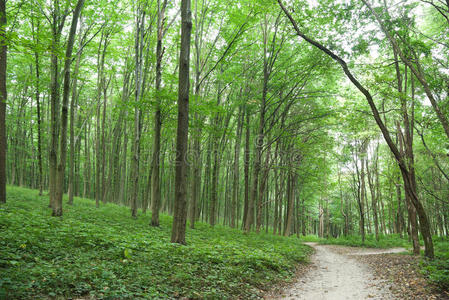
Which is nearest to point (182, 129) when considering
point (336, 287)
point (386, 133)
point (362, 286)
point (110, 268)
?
point (110, 268)

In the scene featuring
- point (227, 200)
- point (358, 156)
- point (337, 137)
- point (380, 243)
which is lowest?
point (380, 243)

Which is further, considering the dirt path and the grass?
the dirt path

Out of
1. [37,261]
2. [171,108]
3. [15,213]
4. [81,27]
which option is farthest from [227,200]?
[37,261]

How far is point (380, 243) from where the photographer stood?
1920cm

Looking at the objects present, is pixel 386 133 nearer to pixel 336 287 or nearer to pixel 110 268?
pixel 336 287

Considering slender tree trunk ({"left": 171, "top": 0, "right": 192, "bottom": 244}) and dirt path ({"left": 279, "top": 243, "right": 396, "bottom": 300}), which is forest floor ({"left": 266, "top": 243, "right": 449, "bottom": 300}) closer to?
dirt path ({"left": 279, "top": 243, "right": 396, "bottom": 300})

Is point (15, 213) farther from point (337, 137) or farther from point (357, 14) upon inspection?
point (337, 137)

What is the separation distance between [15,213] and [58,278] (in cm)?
459

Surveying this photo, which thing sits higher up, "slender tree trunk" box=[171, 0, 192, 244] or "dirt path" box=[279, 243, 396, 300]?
"slender tree trunk" box=[171, 0, 192, 244]

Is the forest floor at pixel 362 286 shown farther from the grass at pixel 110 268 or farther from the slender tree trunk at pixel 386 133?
the slender tree trunk at pixel 386 133

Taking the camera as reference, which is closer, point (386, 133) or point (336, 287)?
point (336, 287)

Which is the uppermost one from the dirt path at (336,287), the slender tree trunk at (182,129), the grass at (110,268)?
the slender tree trunk at (182,129)

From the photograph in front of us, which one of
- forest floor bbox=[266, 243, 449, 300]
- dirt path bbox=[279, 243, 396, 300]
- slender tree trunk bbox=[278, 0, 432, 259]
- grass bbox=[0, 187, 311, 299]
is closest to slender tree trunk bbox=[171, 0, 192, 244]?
grass bbox=[0, 187, 311, 299]

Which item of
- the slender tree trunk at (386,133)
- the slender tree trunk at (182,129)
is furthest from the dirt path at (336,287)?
the slender tree trunk at (182,129)
